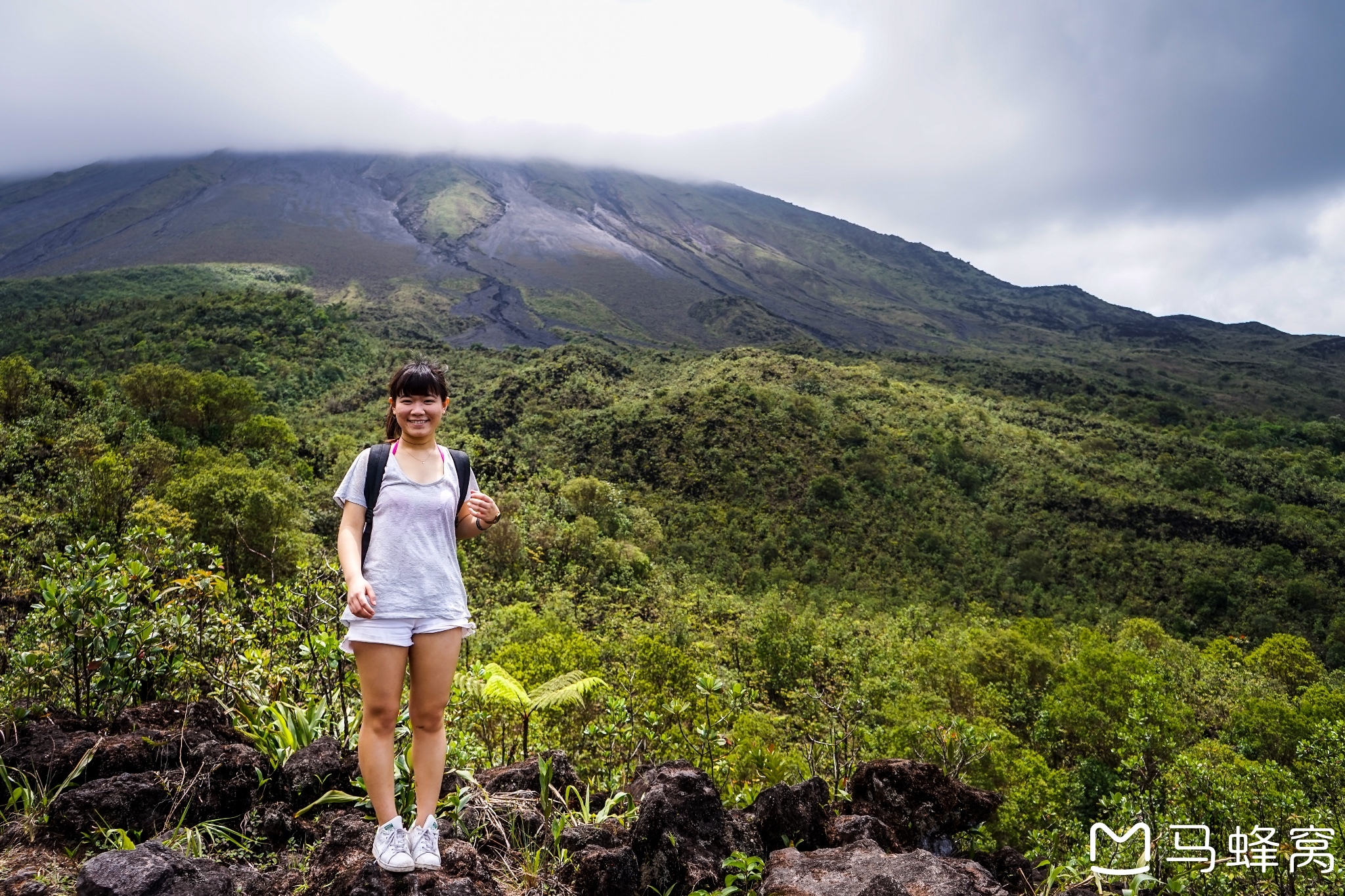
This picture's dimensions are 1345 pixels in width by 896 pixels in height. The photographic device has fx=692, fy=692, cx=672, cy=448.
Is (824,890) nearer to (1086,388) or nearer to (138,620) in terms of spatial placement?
(138,620)

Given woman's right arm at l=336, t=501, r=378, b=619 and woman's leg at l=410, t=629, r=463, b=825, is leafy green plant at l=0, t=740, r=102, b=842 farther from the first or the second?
woman's right arm at l=336, t=501, r=378, b=619

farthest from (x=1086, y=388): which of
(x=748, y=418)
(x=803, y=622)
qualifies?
(x=803, y=622)

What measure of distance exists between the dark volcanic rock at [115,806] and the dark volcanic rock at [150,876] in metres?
0.61

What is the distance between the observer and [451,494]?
2512mm

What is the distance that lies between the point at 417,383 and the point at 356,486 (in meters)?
0.42

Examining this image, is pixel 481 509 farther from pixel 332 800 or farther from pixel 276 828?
pixel 276 828

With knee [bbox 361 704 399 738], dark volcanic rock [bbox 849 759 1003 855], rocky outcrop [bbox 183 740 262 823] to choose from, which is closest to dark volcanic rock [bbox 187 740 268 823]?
rocky outcrop [bbox 183 740 262 823]

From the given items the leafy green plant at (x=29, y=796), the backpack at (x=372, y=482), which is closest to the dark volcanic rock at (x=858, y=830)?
the backpack at (x=372, y=482)

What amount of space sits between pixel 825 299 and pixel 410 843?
109638mm

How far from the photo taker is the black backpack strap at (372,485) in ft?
7.90

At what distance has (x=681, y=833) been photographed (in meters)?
2.97

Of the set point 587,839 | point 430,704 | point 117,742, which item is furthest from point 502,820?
point 117,742

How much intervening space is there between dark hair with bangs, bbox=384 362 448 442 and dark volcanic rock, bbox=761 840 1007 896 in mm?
2344

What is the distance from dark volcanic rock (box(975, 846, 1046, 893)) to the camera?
3328 millimetres
